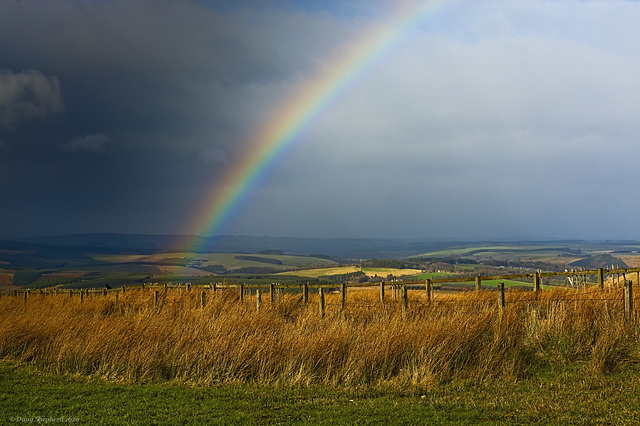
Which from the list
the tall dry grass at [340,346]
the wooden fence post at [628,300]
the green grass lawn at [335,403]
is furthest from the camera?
the wooden fence post at [628,300]

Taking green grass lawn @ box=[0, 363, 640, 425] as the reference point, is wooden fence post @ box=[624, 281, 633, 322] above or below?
above

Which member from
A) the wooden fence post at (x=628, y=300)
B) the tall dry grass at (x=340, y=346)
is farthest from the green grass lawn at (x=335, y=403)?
the wooden fence post at (x=628, y=300)

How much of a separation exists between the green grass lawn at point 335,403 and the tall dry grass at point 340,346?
595 mm

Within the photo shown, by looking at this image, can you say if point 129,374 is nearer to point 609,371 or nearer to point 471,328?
point 471,328

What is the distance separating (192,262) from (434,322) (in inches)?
7138

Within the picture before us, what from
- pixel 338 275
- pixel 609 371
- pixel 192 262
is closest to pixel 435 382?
pixel 609 371

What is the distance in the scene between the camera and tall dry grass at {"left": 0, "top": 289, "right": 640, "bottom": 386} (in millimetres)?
11141

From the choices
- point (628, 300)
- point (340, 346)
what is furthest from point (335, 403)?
point (628, 300)

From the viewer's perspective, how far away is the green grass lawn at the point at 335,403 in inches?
322

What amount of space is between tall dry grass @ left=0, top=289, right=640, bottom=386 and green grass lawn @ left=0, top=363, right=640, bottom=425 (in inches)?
23.4

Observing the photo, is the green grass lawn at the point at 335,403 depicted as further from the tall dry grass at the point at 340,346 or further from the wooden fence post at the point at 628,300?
the wooden fence post at the point at 628,300

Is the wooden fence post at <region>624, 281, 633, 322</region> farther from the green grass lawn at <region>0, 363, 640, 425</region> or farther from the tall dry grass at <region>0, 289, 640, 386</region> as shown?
the green grass lawn at <region>0, 363, 640, 425</region>

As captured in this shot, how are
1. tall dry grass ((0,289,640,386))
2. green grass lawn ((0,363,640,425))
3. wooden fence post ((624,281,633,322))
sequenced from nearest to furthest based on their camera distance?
1. green grass lawn ((0,363,640,425))
2. tall dry grass ((0,289,640,386))
3. wooden fence post ((624,281,633,322))

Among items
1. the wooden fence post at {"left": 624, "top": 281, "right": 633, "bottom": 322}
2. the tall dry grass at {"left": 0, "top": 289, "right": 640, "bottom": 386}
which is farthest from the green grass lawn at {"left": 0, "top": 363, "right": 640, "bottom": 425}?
the wooden fence post at {"left": 624, "top": 281, "right": 633, "bottom": 322}
